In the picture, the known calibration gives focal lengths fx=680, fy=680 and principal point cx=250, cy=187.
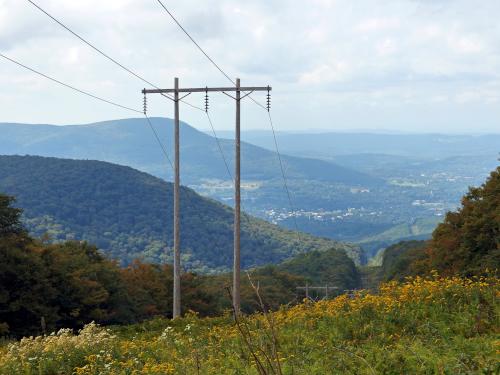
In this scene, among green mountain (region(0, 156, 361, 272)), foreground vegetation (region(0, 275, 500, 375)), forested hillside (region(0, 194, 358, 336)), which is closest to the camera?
foreground vegetation (region(0, 275, 500, 375))

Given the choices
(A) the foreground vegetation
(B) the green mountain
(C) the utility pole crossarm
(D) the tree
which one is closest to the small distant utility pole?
(C) the utility pole crossarm

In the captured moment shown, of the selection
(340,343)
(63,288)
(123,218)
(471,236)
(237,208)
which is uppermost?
(237,208)

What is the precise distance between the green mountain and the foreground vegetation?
131601 mm

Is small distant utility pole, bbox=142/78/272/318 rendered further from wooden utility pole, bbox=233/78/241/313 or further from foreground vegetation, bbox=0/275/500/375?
foreground vegetation, bbox=0/275/500/375

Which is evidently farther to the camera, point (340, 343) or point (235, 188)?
point (235, 188)

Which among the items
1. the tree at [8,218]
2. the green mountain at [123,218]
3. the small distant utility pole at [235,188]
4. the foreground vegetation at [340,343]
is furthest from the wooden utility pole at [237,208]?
the green mountain at [123,218]

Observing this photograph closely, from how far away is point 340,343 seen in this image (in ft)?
35.8

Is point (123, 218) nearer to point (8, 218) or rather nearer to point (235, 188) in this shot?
point (8, 218)

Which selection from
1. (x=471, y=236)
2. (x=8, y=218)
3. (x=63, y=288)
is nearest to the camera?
(x=63, y=288)

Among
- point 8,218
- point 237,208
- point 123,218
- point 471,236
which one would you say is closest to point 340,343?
point 237,208

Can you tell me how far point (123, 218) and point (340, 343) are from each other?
17211 cm

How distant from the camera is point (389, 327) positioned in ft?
39.1

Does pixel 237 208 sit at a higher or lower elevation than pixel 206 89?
lower

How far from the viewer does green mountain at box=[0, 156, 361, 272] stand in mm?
160875
